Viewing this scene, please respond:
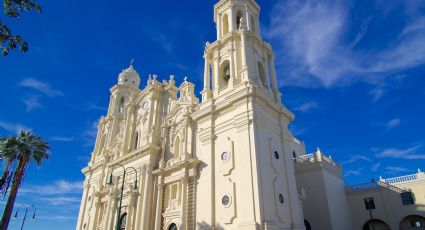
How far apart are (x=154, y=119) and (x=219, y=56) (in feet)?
28.1

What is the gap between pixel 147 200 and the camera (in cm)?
2292

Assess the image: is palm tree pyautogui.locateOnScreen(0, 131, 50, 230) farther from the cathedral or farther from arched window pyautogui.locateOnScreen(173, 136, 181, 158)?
arched window pyautogui.locateOnScreen(173, 136, 181, 158)

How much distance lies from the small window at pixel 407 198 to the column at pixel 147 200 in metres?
21.2

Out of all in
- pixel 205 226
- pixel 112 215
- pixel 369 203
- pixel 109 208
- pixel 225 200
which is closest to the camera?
pixel 225 200

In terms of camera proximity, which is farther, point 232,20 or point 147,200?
point 232,20

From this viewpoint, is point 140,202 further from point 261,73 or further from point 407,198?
point 407,198

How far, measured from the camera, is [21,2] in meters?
Result: 7.64

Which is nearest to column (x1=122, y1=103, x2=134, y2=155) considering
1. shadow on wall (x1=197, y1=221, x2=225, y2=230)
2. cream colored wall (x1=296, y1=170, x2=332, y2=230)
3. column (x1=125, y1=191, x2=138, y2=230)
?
column (x1=125, y1=191, x2=138, y2=230)

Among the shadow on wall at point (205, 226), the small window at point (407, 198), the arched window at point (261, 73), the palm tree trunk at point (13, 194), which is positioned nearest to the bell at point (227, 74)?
the arched window at point (261, 73)

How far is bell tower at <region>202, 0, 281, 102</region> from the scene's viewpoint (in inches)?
A: 877

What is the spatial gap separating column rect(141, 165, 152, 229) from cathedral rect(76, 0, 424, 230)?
7 centimetres

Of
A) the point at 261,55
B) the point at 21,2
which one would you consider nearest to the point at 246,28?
the point at 261,55

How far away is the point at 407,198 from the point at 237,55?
18.8 metres

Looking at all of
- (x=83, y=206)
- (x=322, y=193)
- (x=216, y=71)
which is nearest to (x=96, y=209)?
(x=83, y=206)
